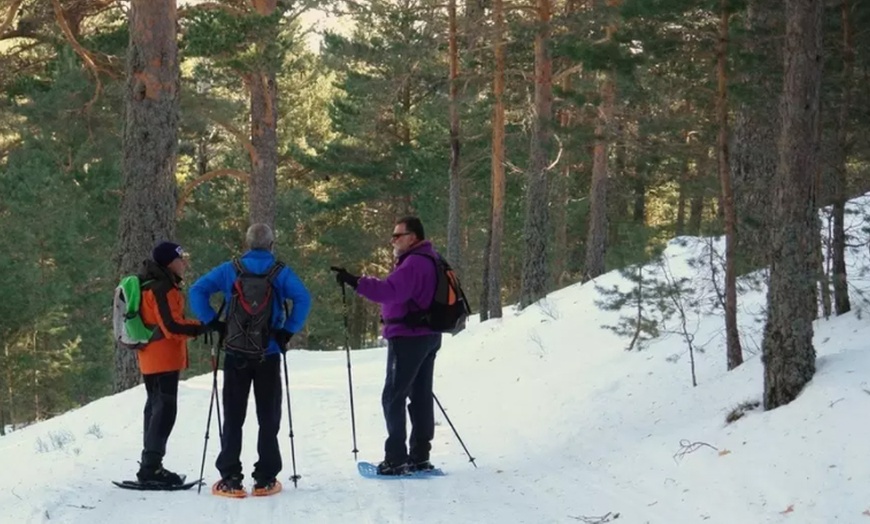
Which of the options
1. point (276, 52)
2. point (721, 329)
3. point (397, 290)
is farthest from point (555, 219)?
point (397, 290)

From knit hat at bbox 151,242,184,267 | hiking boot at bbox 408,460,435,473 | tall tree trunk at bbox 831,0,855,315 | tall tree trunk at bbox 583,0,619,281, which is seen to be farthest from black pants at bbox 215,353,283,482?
tall tree trunk at bbox 583,0,619,281

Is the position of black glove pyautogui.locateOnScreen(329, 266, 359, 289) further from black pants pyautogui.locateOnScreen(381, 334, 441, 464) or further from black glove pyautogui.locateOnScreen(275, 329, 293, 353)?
black pants pyautogui.locateOnScreen(381, 334, 441, 464)

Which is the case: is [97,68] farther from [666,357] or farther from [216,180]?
[216,180]

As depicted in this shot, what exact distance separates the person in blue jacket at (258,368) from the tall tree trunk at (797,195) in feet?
10.9

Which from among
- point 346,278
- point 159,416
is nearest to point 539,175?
point 346,278

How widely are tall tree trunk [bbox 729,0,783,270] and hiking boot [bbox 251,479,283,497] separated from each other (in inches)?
161

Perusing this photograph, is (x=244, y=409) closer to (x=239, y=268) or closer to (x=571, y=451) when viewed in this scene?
(x=239, y=268)

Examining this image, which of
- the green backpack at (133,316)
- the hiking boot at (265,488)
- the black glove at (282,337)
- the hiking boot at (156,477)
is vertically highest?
the green backpack at (133,316)

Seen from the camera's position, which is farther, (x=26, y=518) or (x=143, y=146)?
(x=143, y=146)

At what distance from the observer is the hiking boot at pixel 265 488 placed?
6.06 meters

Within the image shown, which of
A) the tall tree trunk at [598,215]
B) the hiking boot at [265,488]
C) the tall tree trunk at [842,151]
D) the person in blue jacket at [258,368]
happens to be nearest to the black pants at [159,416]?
the person in blue jacket at [258,368]

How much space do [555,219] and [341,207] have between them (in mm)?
8005

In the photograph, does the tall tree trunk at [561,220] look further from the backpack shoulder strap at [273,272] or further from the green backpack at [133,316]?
the green backpack at [133,316]

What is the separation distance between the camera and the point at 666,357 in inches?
381
